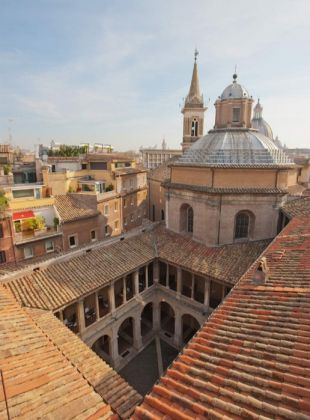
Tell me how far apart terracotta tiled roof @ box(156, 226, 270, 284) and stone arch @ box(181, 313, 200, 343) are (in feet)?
18.9

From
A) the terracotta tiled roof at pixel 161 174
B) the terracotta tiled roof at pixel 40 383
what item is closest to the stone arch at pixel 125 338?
the terracotta tiled roof at pixel 40 383

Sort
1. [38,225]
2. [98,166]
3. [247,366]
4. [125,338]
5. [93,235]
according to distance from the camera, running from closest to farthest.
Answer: [247,366]
[125,338]
[38,225]
[93,235]
[98,166]

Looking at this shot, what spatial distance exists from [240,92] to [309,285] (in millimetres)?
19191

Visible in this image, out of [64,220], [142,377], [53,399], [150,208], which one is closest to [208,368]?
[53,399]

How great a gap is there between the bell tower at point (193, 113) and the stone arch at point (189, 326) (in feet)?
101

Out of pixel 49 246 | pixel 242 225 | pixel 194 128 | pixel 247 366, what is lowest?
pixel 49 246

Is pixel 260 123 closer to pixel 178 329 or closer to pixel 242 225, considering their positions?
pixel 242 225

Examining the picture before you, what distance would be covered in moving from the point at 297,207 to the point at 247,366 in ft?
52.1

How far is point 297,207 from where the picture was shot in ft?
61.0

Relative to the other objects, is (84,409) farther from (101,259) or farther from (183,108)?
(183,108)

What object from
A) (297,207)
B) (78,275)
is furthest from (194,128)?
(78,275)

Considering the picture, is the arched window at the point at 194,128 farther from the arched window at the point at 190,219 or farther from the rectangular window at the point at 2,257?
the rectangular window at the point at 2,257

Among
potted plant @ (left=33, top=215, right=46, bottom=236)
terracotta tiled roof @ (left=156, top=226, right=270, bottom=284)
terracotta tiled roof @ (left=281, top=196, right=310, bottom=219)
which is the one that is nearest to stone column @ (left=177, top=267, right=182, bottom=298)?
terracotta tiled roof @ (left=156, top=226, right=270, bottom=284)

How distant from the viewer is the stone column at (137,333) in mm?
20078
